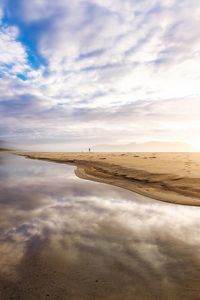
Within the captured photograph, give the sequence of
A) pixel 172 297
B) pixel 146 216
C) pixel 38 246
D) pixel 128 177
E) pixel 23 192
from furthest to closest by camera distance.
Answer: pixel 128 177 < pixel 23 192 < pixel 146 216 < pixel 38 246 < pixel 172 297

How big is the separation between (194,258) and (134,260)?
3.96ft

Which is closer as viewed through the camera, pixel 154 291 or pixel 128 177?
pixel 154 291

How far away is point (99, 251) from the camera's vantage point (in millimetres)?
5117

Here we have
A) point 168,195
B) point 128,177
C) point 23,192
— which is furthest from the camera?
point 128,177

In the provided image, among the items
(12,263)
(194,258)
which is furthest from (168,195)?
(12,263)

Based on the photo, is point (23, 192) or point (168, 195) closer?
point (168, 195)

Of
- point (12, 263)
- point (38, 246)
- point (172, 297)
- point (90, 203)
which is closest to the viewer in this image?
point (172, 297)

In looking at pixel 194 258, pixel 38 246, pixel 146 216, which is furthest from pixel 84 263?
pixel 146 216

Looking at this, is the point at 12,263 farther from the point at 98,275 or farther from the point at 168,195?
the point at 168,195

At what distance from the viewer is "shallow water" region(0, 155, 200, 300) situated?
12.6 feet

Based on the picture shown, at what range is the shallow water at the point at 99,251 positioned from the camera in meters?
3.84

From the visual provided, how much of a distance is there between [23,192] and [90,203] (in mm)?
3942

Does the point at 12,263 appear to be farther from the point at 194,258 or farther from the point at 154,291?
the point at 194,258

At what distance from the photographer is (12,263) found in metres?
4.60
